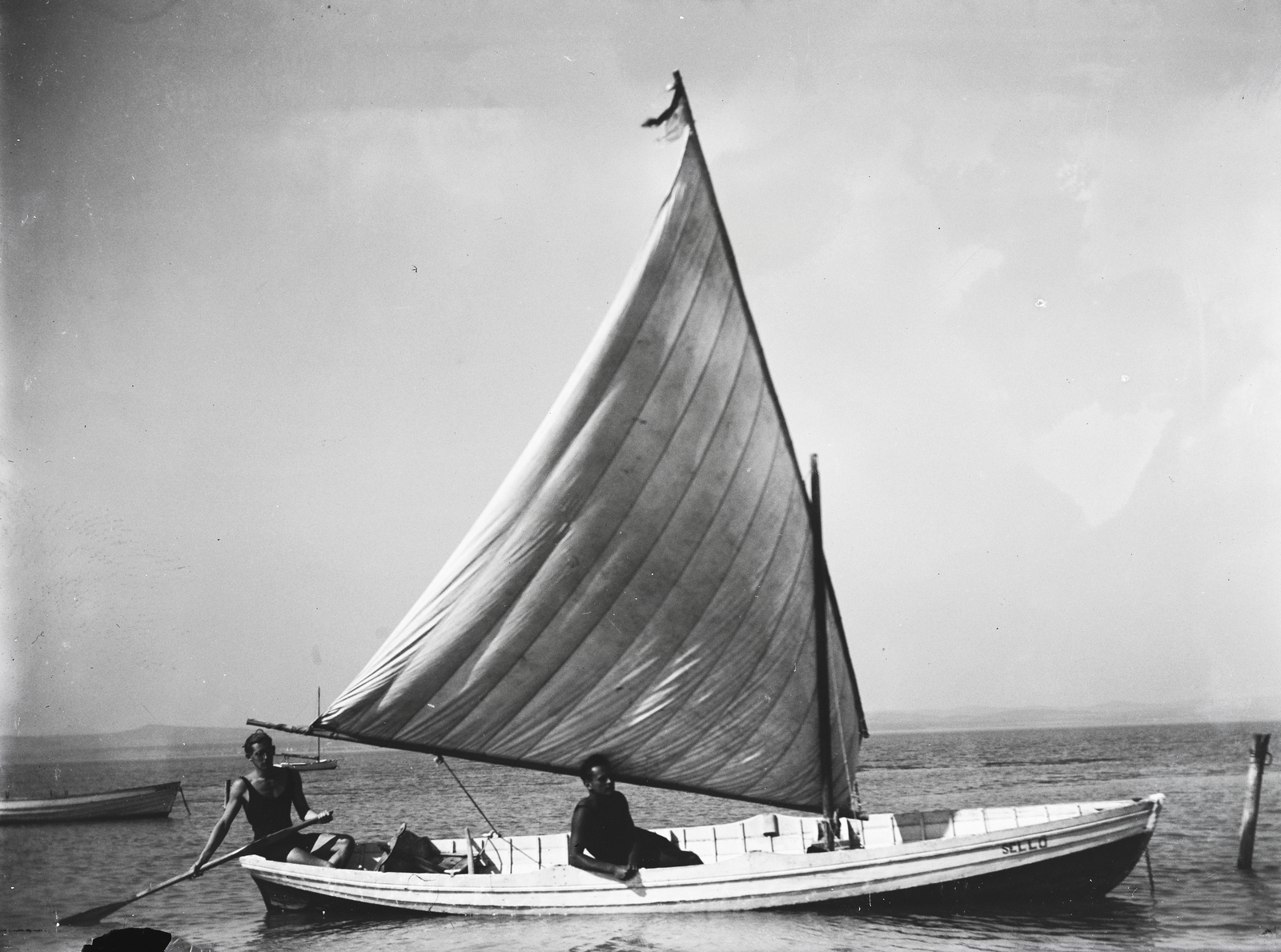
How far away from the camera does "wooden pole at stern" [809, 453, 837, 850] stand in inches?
475

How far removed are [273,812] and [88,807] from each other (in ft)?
86.4

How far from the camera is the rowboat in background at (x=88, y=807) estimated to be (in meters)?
33.3

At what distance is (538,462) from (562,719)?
2832 millimetres

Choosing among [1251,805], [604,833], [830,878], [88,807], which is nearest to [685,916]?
[604,833]

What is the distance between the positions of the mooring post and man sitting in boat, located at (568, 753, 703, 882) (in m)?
10.6

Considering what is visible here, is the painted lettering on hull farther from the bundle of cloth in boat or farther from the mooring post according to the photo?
the mooring post

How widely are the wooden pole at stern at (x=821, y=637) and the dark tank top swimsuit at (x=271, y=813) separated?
599 centimetres

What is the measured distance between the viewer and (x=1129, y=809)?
36.9 ft

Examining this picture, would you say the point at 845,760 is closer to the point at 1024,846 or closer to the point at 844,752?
the point at 844,752

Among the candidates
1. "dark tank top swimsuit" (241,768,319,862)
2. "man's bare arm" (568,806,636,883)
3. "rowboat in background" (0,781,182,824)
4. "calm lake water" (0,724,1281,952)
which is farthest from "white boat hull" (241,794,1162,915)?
"rowboat in background" (0,781,182,824)

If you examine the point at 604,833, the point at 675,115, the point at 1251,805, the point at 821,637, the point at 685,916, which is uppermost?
the point at 675,115

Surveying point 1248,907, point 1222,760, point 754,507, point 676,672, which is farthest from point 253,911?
point 1222,760

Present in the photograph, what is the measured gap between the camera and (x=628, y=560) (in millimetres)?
11375

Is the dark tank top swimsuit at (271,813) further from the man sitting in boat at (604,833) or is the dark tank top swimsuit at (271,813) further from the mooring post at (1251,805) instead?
the mooring post at (1251,805)
